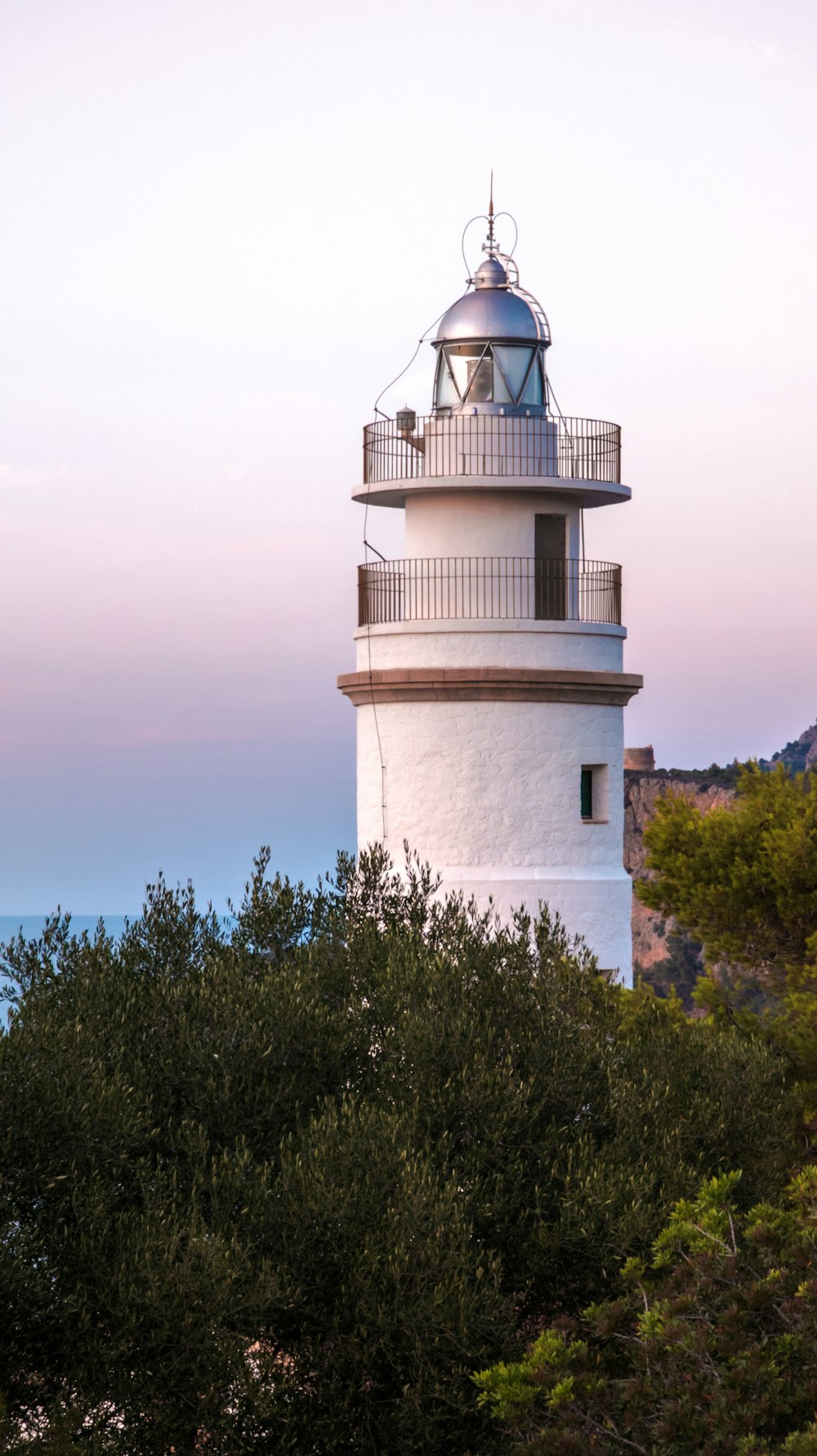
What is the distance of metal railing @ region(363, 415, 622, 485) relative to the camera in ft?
81.5

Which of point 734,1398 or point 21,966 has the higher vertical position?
point 21,966

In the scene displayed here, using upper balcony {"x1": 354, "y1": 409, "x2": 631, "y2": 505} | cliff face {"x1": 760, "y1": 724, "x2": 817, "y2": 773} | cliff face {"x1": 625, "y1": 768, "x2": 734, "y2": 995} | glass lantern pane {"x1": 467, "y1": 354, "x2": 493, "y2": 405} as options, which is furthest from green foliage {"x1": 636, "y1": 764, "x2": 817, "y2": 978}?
cliff face {"x1": 760, "y1": 724, "x2": 817, "y2": 773}

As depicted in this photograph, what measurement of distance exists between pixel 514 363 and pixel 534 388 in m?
0.48

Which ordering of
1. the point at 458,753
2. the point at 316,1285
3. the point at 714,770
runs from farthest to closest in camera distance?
the point at 714,770
the point at 458,753
the point at 316,1285

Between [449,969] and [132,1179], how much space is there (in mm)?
4029

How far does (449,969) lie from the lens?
1667cm

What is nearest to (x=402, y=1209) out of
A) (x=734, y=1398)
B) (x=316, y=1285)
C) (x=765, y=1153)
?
(x=316, y=1285)

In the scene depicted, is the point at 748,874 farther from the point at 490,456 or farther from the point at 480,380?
the point at 480,380

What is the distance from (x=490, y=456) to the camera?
2478 cm

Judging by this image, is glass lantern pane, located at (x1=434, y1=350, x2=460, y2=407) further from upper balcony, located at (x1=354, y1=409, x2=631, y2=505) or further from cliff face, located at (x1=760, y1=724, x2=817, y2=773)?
cliff face, located at (x1=760, y1=724, x2=817, y2=773)

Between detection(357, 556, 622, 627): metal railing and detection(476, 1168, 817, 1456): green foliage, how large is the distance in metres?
13.3

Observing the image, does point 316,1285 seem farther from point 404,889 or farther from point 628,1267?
point 404,889

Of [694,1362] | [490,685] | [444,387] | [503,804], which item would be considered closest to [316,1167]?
[694,1362]

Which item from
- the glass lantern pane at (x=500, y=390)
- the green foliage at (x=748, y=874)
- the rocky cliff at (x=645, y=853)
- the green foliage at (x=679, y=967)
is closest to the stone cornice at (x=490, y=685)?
the green foliage at (x=748, y=874)
